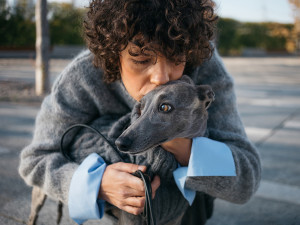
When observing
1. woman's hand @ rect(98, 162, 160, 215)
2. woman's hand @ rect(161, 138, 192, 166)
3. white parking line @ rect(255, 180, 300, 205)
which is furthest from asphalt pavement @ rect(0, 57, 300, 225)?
woman's hand @ rect(161, 138, 192, 166)

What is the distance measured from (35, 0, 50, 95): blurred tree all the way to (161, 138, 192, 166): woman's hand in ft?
21.1

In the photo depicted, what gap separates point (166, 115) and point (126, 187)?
350 millimetres

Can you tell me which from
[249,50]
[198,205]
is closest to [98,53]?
[198,205]

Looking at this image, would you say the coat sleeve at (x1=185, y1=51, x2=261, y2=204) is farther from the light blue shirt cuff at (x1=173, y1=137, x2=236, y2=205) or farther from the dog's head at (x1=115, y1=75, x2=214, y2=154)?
the dog's head at (x1=115, y1=75, x2=214, y2=154)

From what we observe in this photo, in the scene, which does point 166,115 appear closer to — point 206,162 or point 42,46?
point 206,162

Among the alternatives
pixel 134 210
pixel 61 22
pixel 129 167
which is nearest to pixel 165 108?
pixel 129 167

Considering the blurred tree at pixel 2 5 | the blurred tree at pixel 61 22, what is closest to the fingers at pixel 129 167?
the blurred tree at pixel 2 5

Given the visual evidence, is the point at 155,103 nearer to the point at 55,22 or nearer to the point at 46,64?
the point at 46,64

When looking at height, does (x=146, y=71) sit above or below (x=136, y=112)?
above

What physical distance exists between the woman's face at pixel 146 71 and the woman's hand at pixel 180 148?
225 millimetres

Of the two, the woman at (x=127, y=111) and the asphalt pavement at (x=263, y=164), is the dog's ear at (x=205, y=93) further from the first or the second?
the asphalt pavement at (x=263, y=164)

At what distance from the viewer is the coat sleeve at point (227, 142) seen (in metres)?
1.39

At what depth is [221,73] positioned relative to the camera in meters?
1.65

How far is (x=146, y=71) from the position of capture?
1268 millimetres
